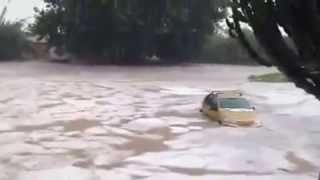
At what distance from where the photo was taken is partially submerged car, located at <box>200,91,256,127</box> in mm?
24141

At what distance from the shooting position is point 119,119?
26078 mm

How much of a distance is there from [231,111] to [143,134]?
3854mm

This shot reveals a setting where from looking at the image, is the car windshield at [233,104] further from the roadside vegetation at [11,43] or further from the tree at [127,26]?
the roadside vegetation at [11,43]

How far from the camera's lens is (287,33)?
6199 mm

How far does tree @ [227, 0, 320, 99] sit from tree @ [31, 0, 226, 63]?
155 ft

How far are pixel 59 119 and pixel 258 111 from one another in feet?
29.4

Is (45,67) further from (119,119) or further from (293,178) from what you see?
(293,178)

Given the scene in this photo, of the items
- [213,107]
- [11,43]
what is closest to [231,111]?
[213,107]

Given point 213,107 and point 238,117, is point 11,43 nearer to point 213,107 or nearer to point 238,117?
point 213,107

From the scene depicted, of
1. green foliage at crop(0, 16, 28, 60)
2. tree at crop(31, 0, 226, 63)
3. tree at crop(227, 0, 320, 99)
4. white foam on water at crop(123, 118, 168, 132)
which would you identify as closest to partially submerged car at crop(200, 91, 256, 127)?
white foam on water at crop(123, 118, 168, 132)

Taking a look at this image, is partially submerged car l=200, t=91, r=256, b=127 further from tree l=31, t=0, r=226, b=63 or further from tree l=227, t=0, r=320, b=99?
tree l=31, t=0, r=226, b=63

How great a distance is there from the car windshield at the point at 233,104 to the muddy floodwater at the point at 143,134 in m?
0.84

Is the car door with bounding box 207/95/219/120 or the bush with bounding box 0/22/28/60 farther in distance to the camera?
the bush with bounding box 0/22/28/60

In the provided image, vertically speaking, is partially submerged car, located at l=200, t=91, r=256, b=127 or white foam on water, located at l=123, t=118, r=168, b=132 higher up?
partially submerged car, located at l=200, t=91, r=256, b=127
